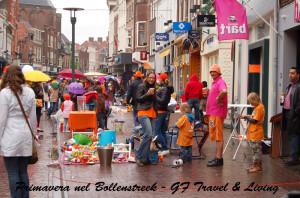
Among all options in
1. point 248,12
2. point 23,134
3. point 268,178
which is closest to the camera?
point 23,134

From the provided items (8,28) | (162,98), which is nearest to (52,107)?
(162,98)

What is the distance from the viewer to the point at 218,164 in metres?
12.3

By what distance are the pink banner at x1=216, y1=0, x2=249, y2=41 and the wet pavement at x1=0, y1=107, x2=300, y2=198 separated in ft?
12.1

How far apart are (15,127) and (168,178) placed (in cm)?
393

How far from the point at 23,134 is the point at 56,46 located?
387 ft

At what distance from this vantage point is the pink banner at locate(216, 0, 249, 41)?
15672mm

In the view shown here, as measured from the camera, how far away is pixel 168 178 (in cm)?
1082

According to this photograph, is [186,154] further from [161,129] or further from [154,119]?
[161,129]

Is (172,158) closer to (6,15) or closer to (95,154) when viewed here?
(95,154)

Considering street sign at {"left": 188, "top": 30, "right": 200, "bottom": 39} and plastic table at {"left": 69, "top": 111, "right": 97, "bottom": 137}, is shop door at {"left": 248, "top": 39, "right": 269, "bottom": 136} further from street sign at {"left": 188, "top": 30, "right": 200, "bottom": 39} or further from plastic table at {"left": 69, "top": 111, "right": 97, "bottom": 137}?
street sign at {"left": 188, "top": 30, "right": 200, "bottom": 39}

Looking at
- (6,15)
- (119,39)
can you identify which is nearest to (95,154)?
(6,15)

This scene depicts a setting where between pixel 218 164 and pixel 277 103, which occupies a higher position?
pixel 277 103

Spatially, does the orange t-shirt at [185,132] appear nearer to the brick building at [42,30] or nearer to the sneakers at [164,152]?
the sneakers at [164,152]

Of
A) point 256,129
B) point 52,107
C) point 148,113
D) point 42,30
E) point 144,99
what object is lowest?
point 52,107
